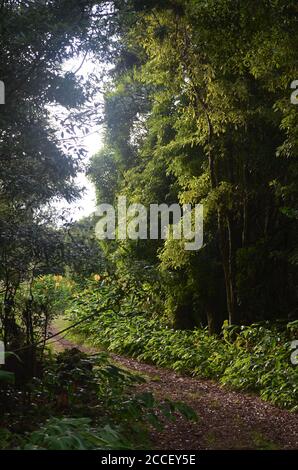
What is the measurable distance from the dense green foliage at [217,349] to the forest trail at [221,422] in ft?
0.70

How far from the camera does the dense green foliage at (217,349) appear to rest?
20.8 ft

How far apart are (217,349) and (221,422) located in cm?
262

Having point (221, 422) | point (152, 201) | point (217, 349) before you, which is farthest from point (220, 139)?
point (221, 422)

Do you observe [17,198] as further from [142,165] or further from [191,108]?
[142,165]

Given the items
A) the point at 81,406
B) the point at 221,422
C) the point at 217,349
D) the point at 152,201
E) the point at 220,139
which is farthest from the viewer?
the point at 152,201

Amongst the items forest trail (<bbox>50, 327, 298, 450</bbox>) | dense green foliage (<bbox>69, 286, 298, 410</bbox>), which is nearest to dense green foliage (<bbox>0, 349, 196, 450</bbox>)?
forest trail (<bbox>50, 327, 298, 450</bbox>)

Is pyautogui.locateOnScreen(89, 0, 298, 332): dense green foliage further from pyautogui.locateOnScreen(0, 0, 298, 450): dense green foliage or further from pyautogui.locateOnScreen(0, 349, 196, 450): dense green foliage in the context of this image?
pyautogui.locateOnScreen(0, 349, 196, 450): dense green foliage

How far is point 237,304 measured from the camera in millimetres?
8523

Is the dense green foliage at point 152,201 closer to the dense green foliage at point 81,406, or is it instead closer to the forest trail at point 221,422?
the dense green foliage at point 81,406

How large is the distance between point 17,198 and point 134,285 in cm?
150

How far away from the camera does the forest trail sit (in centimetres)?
471

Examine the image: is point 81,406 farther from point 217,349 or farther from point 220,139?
point 220,139

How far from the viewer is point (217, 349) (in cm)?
797
